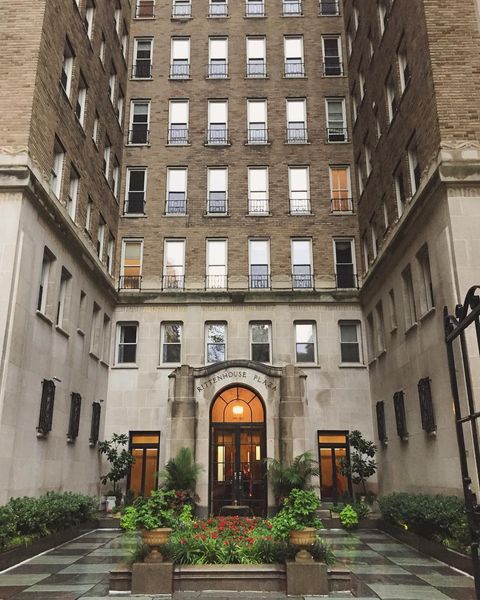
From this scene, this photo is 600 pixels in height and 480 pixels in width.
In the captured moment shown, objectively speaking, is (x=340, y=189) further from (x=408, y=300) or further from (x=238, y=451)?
(x=238, y=451)

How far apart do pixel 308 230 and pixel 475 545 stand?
25.1 meters

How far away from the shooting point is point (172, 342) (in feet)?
87.1

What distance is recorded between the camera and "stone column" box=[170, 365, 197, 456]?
69.9 feet

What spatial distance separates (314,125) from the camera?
98.2 feet

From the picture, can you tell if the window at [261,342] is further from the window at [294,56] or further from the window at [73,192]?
the window at [294,56]

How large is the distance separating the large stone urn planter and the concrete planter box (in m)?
6.74

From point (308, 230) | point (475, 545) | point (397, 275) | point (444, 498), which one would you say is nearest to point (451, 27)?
point (397, 275)

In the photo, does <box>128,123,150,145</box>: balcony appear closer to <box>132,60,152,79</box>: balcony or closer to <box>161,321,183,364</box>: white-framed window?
<box>132,60,152,79</box>: balcony

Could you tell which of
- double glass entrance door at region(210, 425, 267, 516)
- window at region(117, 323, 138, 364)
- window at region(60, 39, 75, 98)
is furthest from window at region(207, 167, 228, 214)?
double glass entrance door at region(210, 425, 267, 516)

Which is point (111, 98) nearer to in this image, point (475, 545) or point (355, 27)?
point (355, 27)

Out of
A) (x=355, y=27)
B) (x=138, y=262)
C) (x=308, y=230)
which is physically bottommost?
(x=138, y=262)

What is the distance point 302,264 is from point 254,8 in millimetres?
17128

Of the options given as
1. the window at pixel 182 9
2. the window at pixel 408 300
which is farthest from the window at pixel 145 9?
the window at pixel 408 300

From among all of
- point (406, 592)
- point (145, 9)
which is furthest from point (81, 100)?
point (406, 592)
